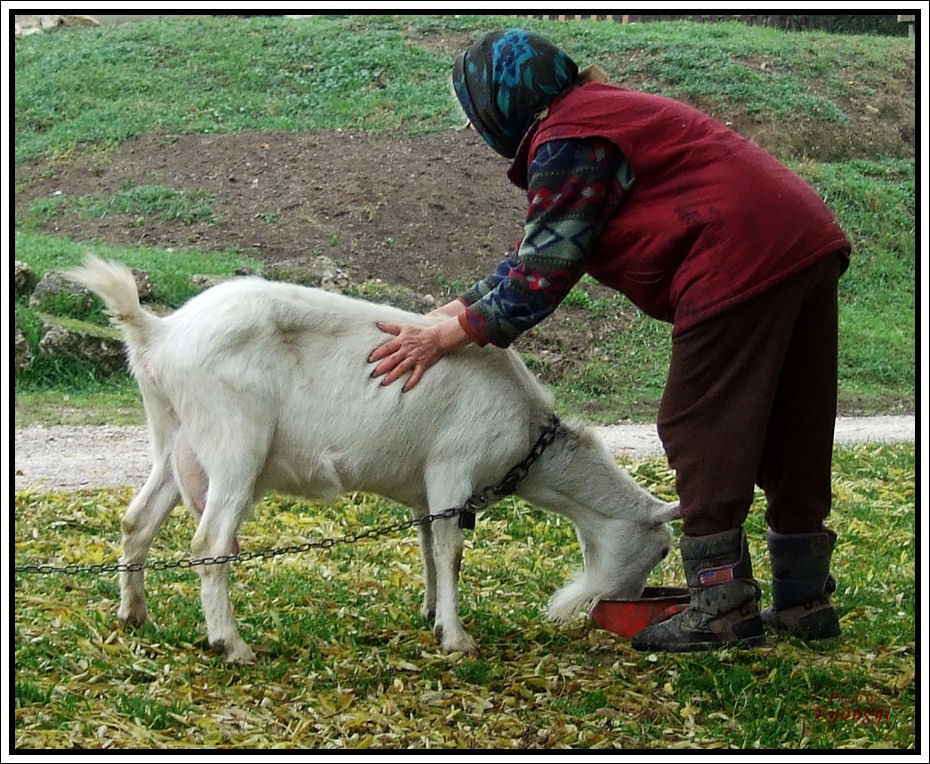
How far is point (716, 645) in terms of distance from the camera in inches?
173

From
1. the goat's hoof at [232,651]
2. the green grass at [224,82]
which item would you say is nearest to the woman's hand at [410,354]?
the goat's hoof at [232,651]

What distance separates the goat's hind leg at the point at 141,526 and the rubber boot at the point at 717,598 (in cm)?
207

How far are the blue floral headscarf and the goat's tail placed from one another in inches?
58.2

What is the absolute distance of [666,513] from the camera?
5.06 metres

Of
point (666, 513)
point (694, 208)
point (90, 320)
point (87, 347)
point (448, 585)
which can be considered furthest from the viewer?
point (90, 320)

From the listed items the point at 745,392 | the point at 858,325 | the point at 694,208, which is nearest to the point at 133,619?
the point at 745,392

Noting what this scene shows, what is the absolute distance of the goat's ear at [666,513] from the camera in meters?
5.02

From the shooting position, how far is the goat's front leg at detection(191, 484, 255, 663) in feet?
Answer: 15.1

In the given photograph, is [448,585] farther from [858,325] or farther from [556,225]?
[858,325]

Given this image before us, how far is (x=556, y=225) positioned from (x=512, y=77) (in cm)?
53

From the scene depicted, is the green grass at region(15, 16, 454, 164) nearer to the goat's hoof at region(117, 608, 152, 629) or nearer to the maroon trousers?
the goat's hoof at region(117, 608, 152, 629)

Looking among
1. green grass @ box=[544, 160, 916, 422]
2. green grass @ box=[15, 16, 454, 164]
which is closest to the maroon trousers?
green grass @ box=[544, 160, 916, 422]

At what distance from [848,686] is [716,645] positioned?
0.54 m

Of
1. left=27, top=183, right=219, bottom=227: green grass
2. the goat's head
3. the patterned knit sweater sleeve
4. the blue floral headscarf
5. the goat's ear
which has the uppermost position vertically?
the blue floral headscarf
